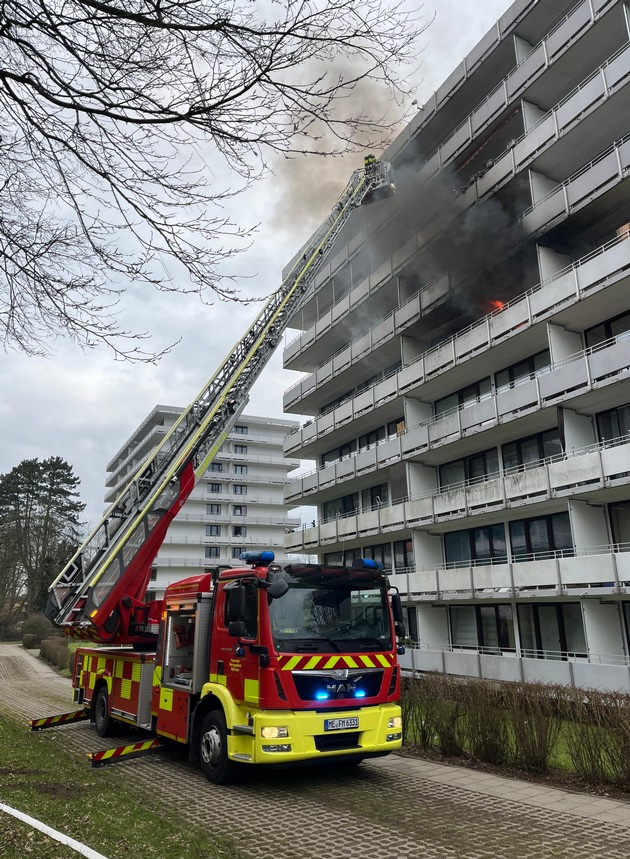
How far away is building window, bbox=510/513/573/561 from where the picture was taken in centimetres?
1939

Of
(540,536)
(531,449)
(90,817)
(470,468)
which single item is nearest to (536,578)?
(540,536)

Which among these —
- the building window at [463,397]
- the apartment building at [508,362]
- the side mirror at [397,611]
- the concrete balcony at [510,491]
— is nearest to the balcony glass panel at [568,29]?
the apartment building at [508,362]

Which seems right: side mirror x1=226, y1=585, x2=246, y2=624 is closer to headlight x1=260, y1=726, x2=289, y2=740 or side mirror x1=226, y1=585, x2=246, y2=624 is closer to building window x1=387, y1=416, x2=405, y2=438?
headlight x1=260, y1=726, x2=289, y2=740

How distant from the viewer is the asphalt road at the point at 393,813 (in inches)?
224

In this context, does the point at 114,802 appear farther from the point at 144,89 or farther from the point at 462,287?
the point at 462,287

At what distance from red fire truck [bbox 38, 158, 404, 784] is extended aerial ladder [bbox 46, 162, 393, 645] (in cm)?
3

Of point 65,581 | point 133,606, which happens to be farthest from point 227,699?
point 65,581

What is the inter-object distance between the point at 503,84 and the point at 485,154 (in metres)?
2.57

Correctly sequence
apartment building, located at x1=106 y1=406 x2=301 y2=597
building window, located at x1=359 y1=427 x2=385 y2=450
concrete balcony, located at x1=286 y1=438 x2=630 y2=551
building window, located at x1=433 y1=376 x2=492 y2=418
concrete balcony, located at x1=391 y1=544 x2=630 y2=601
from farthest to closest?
1. apartment building, located at x1=106 y1=406 x2=301 y2=597
2. building window, located at x1=359 y1=427 x2=385 y2=450
3. building window, located at x1=433 y1=376 x2=492 y2=418
4. concrete balcony, located at x1=286 y1=438 x2=630 y2=551
5. concrete balcony, located at x1=391 y1=544 x2=630 y2=601

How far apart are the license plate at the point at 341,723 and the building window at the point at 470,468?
1573cm

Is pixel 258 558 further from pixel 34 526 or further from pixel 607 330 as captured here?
pixel 34 526

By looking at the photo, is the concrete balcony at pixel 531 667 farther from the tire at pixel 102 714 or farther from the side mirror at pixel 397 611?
the tire at pixel 102 714

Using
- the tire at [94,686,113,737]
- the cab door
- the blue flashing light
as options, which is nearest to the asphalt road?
the cab door

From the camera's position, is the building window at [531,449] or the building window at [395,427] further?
the building window at [395,427]
